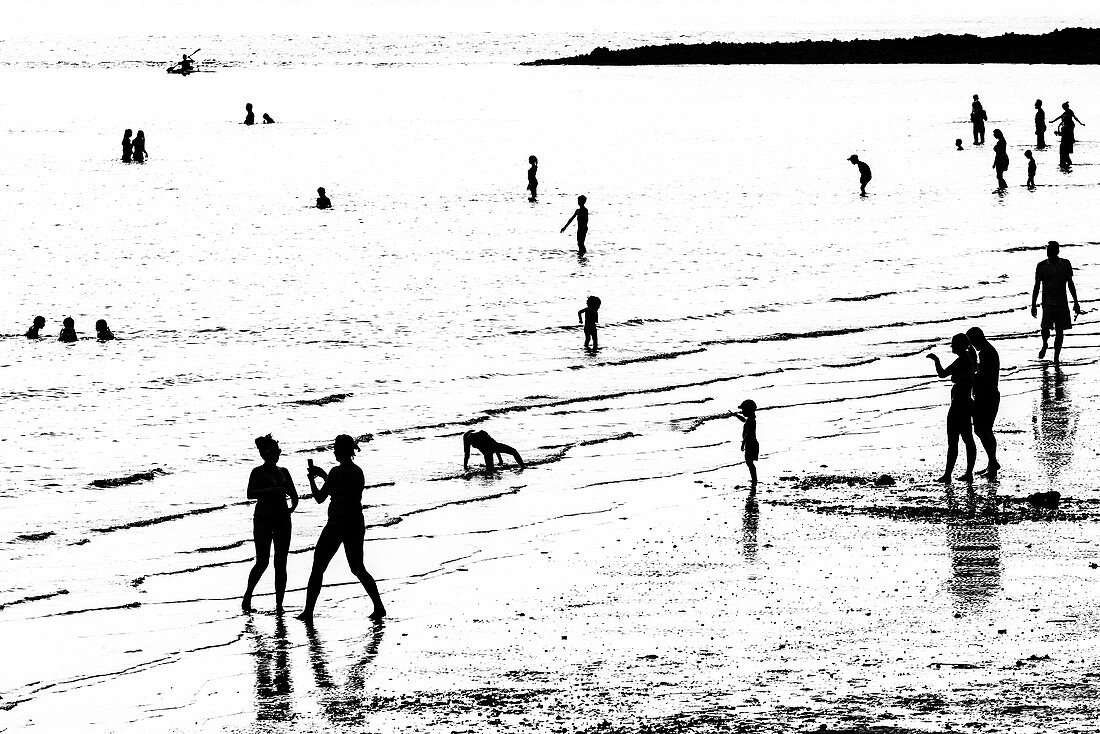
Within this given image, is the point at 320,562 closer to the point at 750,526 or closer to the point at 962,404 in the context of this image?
the point at 750,526

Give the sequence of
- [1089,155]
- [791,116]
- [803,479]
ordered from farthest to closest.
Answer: [791,116] → [1089,155] → [803,479]

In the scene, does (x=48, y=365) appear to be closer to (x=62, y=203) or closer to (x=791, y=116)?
(x=62, y=203)

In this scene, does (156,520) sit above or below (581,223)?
below

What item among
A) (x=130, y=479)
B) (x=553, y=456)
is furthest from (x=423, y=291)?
(x=130, y=479)

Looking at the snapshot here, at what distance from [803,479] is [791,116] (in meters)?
64.7

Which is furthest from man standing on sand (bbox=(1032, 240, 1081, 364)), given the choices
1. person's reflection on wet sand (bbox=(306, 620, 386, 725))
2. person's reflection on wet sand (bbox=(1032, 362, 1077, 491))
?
person's reflection on wet sand (bbox=(306, 620, 386, 725))

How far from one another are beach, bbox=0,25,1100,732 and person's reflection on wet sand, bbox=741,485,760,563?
0.23 feet

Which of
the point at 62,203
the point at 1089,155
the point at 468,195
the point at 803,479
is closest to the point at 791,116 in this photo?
the point at 1089,155

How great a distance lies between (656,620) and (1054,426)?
7430 mm

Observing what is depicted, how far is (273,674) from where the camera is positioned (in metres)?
9.98

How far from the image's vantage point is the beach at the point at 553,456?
31.2 ft

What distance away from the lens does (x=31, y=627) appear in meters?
11.4

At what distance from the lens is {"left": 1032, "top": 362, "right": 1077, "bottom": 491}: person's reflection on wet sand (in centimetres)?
1462

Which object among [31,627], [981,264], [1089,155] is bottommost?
[31,627]
